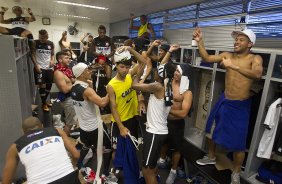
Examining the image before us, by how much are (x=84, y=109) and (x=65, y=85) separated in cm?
114

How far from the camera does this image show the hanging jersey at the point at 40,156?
164cm

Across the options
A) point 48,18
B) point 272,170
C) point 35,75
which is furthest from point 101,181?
point 48,18

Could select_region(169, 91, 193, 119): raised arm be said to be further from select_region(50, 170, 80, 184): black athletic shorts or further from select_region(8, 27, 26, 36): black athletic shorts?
select_region(8, 27, 26, 36): black athletic shorts

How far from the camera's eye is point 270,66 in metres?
2.32

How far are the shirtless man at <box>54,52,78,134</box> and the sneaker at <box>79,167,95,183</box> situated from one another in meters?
0.75

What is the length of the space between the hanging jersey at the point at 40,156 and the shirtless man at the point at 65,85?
178cm

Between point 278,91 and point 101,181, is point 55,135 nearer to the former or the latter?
point 101,181

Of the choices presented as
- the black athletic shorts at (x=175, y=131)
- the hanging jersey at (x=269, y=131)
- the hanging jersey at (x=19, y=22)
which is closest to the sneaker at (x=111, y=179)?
the black athletic shorts at (x=175, y=131)

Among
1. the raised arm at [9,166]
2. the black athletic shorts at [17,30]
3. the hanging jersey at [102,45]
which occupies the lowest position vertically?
the raised arm at [9,166]

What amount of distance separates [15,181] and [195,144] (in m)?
2.61

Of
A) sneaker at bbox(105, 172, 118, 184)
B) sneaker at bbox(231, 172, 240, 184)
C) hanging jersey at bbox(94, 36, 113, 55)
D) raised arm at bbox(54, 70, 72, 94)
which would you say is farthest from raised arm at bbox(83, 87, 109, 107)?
hanging jersey at bbox(94, 36, 113, 55)

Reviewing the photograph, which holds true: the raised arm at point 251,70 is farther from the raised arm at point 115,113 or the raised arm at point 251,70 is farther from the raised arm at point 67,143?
the raised arm at point 67,143

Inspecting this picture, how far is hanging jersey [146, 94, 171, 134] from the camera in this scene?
228 cm

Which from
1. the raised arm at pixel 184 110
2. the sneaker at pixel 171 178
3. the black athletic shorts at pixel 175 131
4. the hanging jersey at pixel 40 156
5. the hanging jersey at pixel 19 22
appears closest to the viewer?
the hanging jersey at pixel 40 156
